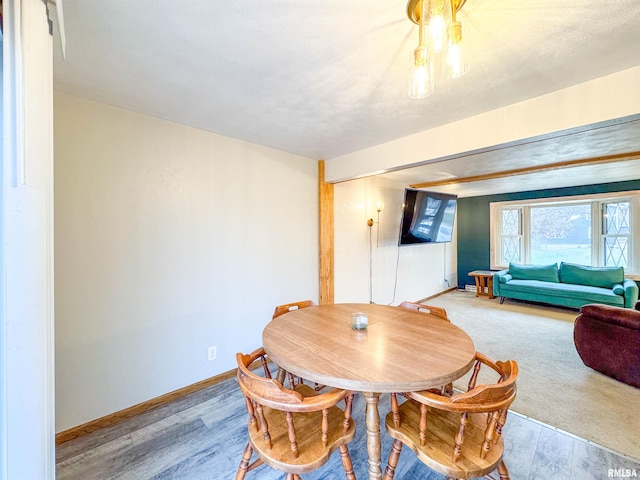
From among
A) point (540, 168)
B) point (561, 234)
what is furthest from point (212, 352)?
point (561, 234)

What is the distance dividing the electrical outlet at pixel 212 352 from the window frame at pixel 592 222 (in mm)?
6066

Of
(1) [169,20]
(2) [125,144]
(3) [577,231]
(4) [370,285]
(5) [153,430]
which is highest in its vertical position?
(1) [169,20]

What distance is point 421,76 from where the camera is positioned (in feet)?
3.97

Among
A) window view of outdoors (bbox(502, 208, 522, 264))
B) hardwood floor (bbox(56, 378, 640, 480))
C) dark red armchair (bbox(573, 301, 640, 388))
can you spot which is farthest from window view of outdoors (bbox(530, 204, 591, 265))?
hardwood floor (bbox(56, 378, 640, 480))

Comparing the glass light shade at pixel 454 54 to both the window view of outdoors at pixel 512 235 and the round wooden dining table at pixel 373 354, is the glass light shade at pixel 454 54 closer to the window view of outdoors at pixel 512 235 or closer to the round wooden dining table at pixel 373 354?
the round wooden dining table at pixel 373 354

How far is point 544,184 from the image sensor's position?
4961 millimetres

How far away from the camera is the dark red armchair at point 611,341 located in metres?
2.38

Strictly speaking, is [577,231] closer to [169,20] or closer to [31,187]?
[169,20]

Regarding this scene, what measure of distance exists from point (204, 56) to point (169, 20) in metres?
0.25

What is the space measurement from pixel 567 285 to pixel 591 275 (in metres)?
0.39

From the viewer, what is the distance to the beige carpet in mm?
1918

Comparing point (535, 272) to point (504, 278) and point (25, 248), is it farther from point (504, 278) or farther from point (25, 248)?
point (25, 248)

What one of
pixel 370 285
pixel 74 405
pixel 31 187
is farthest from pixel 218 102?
pixel 370 285

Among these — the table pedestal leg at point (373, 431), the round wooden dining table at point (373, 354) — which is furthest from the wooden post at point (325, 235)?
the table pedestal leg at point (373, 431)
